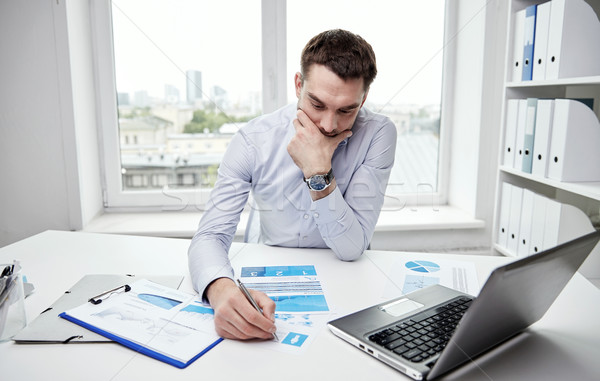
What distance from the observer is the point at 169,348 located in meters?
0.83

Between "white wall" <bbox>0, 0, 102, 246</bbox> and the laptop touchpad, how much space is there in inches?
73.2

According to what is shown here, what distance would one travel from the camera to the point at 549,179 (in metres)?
1.82

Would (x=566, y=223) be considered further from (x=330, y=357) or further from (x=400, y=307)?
(x=330, y=357)

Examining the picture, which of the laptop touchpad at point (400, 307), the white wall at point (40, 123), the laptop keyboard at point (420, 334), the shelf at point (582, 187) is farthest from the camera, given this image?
the white wall at point (40, 123)

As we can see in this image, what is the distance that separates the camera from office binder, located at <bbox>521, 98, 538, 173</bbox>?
1.90 meters

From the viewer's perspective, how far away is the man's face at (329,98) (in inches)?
52.6

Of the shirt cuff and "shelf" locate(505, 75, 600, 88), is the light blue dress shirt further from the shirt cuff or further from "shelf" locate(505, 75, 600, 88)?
"shelf" locate(505, 75, 600, 88)

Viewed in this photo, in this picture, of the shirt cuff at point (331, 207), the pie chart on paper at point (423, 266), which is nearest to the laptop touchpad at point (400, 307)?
the pie chart on paper at point (423, 266)

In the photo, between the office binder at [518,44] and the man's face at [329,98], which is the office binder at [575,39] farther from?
the man's face at [329,98]

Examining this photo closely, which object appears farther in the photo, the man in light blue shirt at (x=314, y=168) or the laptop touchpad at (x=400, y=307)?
the man in light blue shirt at (x=314, y=168)

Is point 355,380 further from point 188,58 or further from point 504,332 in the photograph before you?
point 188,58

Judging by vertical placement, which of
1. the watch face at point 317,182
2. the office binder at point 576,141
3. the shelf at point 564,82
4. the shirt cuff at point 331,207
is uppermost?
the shelf at point 564,82

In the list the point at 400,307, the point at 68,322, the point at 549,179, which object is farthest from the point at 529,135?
the point at 68,322

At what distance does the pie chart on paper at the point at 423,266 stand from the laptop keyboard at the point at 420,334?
11.7 inches
